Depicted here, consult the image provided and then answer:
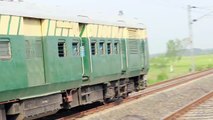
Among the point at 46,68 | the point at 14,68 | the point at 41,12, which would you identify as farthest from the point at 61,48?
the point at 14,68

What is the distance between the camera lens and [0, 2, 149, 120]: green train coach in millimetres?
11766

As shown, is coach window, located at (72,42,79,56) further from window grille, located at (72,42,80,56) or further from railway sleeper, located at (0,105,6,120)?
railway sleeper, located at (0,105,6,120)

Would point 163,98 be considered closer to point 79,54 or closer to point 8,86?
point 79,54

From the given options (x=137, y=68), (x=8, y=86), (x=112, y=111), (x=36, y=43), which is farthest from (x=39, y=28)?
(x=137, y=68)

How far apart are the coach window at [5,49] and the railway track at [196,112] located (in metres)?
5.55

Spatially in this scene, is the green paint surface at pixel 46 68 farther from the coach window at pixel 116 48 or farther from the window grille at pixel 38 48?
the coach window at pixel 116 48

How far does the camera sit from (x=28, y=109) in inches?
505

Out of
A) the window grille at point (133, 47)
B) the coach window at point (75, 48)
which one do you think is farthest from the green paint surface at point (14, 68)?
the window grille at point (133, 47)

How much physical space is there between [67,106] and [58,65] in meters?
2.11

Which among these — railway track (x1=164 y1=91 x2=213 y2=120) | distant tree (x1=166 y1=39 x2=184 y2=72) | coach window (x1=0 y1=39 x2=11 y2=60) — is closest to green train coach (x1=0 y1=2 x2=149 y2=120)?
coach window (x1=0 y1=39 x2=11 y2=60)

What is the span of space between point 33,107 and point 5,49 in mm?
2258

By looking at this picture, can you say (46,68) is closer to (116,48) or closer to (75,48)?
(75,48)

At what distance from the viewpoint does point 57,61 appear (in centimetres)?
1384

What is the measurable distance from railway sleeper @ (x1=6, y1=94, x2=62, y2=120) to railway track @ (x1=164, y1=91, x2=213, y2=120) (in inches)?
140
